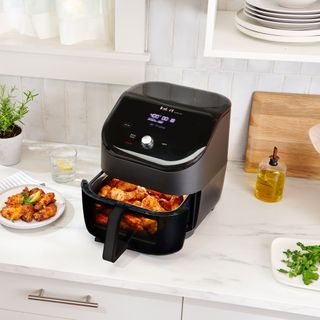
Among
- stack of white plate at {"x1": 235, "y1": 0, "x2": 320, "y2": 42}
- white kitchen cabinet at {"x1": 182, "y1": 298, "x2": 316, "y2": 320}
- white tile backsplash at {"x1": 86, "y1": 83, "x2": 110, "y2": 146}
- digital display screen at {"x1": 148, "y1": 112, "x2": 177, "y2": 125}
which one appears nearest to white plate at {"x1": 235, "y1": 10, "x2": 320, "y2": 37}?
stack of white plate at {"x1": 235, "y1": 0, "x2": 320, "y2": 42}

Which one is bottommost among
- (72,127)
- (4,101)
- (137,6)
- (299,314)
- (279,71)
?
(299,314)

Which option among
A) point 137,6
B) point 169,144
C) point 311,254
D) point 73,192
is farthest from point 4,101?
point 311,254

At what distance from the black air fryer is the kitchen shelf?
5.5 inches

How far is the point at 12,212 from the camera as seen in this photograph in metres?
1.50

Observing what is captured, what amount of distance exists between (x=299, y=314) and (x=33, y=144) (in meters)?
1.03

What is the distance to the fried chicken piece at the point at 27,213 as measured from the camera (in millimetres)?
1499

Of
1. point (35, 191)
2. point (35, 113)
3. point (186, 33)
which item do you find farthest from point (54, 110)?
point (186, 33)

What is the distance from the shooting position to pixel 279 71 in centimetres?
174

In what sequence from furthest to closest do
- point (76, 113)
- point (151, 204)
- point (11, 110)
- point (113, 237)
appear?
point (76, 113) → point (11, 110) → point (151, 204) → point (113, 237)

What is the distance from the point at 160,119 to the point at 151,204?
210mm

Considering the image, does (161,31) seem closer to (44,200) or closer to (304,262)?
(44,200)

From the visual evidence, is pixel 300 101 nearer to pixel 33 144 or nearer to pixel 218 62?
pixel 218 62

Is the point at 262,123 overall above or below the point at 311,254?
above

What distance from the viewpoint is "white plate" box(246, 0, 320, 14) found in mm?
1364
